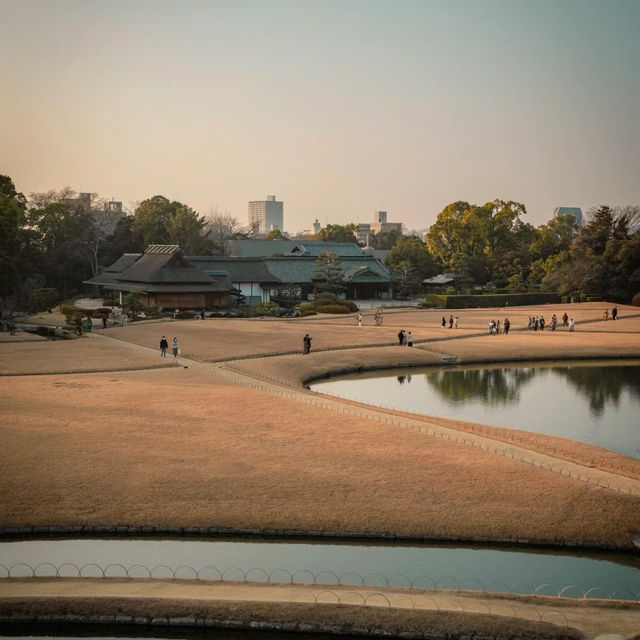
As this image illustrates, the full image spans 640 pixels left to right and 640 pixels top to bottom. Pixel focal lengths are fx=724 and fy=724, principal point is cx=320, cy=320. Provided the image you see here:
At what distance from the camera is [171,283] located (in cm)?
6519

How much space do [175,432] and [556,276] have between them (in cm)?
6625

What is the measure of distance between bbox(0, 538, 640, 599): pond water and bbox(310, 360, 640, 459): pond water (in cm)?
932

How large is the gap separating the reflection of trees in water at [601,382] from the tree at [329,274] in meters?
39.3

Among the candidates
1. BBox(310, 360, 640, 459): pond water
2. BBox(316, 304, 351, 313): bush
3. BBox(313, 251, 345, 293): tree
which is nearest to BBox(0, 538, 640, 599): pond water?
BBox(310, 360, 640, 459): pond water

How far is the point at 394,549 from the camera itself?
15844 millimetres

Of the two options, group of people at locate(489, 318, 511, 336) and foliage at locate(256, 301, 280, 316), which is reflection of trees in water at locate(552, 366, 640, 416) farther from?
foliage at locate(256, 301, 280, 316)

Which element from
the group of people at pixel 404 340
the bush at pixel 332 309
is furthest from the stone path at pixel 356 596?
the bush at pixel 332 309

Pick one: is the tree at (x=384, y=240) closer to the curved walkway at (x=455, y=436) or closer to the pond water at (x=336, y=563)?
the curved walkway at (x=455, y=436)

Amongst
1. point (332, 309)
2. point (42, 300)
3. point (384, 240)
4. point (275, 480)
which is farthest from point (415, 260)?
point (275, 480)

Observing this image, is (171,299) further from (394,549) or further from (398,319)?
(394,549)

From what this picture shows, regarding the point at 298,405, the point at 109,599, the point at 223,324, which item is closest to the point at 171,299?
the point at 223,324

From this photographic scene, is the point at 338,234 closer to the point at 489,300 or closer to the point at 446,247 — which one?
the point at 446,247

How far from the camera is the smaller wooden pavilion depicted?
6450 centimetres

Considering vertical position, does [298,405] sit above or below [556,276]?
below
